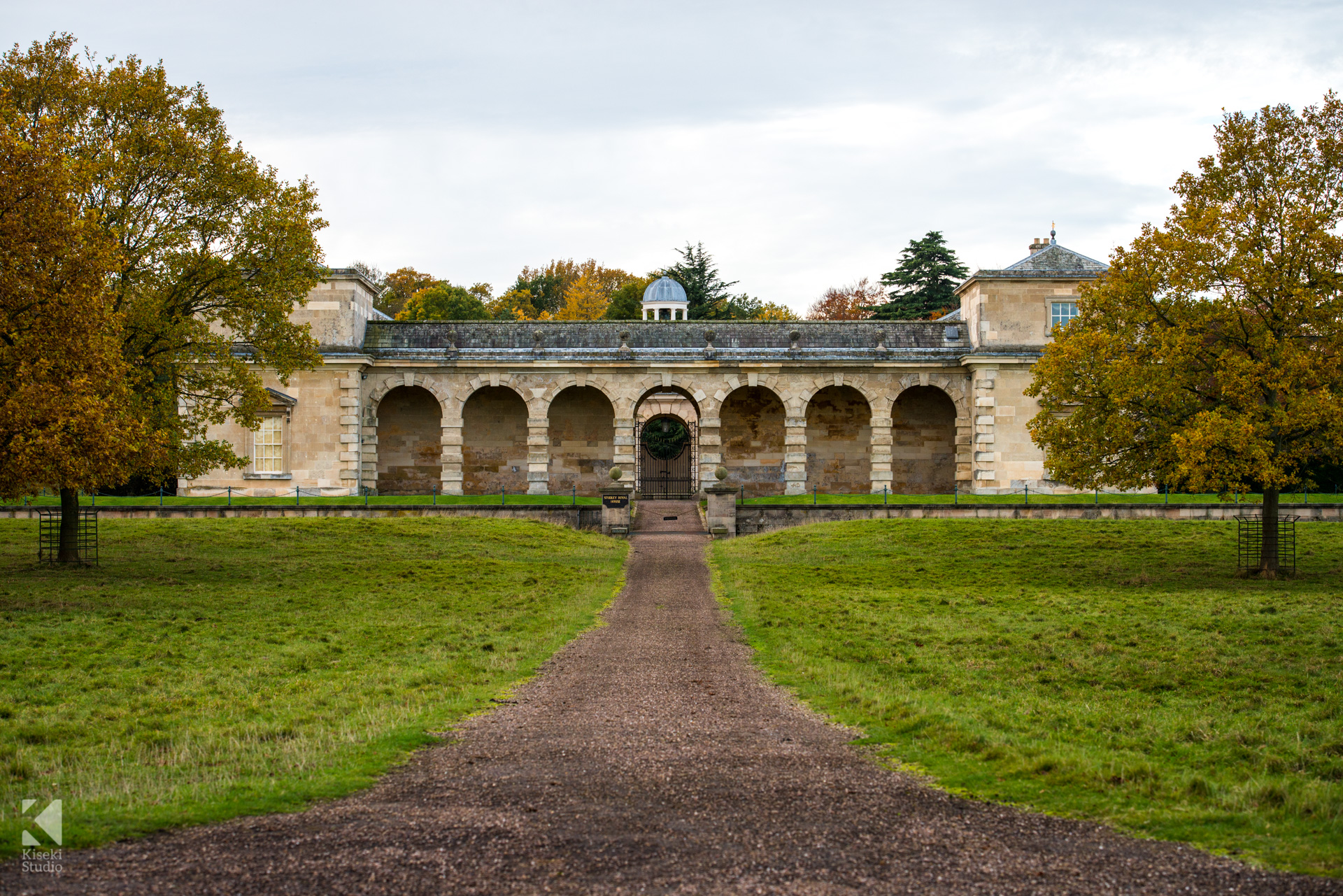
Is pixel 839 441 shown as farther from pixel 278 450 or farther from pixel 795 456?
pixel 278 450

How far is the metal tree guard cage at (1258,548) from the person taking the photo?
20.1 m

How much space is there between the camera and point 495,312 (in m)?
60.9

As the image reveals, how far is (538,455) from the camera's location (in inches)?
1351

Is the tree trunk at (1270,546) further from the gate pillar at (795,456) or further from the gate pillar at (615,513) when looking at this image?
the gate pillar at (795,456)

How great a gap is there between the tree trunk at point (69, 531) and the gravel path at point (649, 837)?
1414cm

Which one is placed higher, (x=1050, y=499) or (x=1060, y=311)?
(x=1060, y=311)

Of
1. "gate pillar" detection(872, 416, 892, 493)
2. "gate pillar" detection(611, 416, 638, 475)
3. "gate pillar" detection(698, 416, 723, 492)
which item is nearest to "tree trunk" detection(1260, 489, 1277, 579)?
"gate pillar" detection(872, 416, 892, 493)

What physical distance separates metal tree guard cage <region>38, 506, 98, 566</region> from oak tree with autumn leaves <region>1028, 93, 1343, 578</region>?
17.3 m

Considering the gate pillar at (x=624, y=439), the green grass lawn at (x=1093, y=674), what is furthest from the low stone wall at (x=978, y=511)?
the gate pillar at (x=624, y=439)

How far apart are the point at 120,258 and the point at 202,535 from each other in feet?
31.2

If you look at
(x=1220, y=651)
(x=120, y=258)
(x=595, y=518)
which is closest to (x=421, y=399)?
(x=595, y=518)

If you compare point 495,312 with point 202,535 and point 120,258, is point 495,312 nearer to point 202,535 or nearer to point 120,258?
point 202,535

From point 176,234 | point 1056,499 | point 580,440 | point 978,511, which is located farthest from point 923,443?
point 176,234

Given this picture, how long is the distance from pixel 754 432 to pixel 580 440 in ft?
18.6
